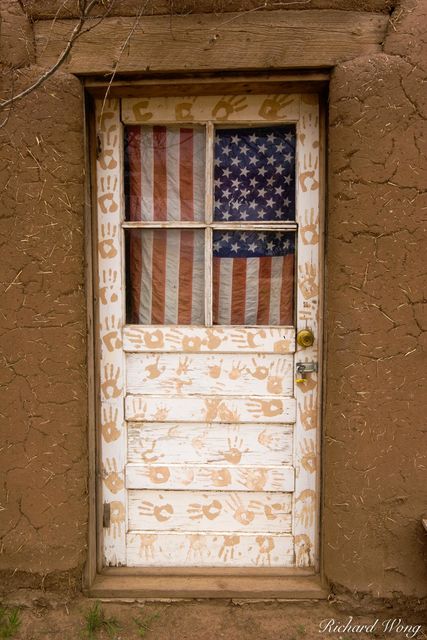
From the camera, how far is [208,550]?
8.44ft

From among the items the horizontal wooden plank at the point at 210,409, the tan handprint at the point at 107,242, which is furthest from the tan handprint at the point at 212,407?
the tan handprint at the point at 107,242

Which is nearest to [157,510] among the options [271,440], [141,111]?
[271,440]

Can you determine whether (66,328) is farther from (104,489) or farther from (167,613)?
(167,613)

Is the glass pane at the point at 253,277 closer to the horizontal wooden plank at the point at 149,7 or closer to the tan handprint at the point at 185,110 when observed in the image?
the tan handprint at the point at 185,110

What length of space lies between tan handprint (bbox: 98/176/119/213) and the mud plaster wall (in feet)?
0.62

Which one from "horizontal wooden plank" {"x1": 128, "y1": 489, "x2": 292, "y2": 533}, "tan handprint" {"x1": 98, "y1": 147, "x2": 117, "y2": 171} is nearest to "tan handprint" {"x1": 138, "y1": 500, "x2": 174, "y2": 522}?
"horizontal wooden plank" {"x1": 128, "y1": 489, "x2": 292, "y2": 533}

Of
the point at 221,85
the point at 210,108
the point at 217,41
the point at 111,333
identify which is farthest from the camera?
the point at 111,333

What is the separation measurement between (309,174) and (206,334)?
895 millimetres

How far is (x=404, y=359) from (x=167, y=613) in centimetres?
160

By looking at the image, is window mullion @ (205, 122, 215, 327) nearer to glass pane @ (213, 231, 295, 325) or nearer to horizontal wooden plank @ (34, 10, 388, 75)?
glass pane @ (213, 231, 295, 325)

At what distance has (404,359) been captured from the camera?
2.25m

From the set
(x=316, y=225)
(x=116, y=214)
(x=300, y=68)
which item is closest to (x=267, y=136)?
(x=300, y=68)

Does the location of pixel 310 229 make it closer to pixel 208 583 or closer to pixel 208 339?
pixel 208 339
